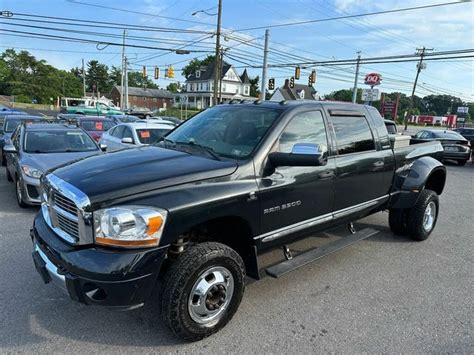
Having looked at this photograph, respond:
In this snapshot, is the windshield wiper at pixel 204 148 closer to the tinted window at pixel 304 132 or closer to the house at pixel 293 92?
the tinted window at pixel 304 132

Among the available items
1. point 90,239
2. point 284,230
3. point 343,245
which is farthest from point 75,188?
point 343,245

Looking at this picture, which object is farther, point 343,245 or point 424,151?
point 424,151

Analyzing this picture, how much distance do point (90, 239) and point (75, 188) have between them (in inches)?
15.8

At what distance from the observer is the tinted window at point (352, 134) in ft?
12.6

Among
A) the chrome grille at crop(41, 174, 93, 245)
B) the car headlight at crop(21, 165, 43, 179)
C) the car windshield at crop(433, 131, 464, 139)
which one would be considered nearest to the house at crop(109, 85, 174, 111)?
the car windshield at crop(433, 131, 464, 139)

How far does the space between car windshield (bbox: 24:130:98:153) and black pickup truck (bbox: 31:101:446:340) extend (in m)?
3.98

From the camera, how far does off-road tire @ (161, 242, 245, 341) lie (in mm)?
2516

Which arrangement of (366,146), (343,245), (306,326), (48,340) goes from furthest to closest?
(366,146) → (343,245) → (306,326) → (48,340)

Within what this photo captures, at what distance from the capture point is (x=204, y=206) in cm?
262

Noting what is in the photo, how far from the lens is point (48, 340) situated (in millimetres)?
2705

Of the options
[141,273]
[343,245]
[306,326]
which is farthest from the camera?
[343,245]

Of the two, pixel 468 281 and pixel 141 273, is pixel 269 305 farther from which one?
pixel 468 281

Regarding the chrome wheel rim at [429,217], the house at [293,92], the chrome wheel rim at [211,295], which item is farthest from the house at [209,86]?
the chrome wheel rim at [211,295]

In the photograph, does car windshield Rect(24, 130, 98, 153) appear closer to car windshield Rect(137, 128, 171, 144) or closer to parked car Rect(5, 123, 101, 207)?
parked car Rect(5, 123, 101, 207)
